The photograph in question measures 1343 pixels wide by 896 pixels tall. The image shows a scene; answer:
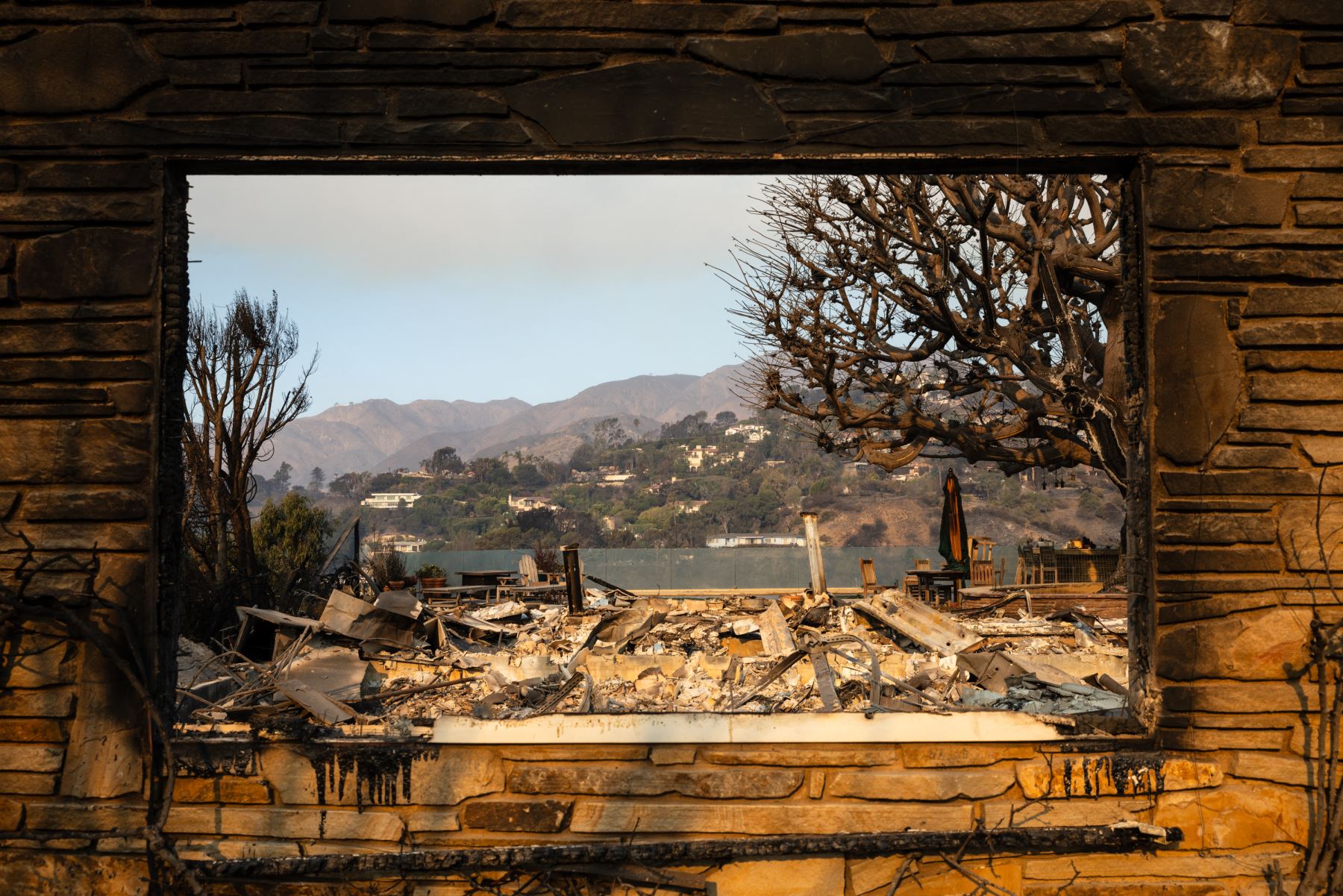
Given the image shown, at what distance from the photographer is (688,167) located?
316 cm

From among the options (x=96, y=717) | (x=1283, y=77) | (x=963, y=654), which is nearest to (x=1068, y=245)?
(x=963, y=654)

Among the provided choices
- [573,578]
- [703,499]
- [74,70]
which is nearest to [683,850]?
[74,70]

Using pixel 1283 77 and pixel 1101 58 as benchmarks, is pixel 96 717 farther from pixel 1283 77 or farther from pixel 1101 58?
pixel 1283 77

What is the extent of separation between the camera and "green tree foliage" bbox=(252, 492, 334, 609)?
54.3 ft

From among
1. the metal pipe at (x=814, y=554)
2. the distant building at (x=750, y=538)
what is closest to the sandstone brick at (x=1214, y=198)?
the metal pipe at (x=814, y=554)

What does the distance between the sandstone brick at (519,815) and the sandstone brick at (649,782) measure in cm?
4

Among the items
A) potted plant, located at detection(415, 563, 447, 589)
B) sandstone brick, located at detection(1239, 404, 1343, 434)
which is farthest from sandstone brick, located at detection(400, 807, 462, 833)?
potted plant, located at detection(415, 563, 447, 589)

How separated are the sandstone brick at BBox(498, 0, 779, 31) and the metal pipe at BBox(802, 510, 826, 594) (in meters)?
7.57

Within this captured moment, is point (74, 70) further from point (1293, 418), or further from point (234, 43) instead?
point (1293, 418)

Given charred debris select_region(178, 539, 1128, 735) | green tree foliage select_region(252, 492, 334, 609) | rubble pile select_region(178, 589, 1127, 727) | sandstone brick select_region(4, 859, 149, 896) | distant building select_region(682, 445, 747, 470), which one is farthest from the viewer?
distant building select_region(682, 445, 747, 470)

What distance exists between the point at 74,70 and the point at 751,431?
87008mm

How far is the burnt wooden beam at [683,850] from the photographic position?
3.05 m

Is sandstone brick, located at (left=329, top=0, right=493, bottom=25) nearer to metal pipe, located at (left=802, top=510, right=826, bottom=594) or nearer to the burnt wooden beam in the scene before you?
the burnt wooden beam

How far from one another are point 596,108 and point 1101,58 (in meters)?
1.55
